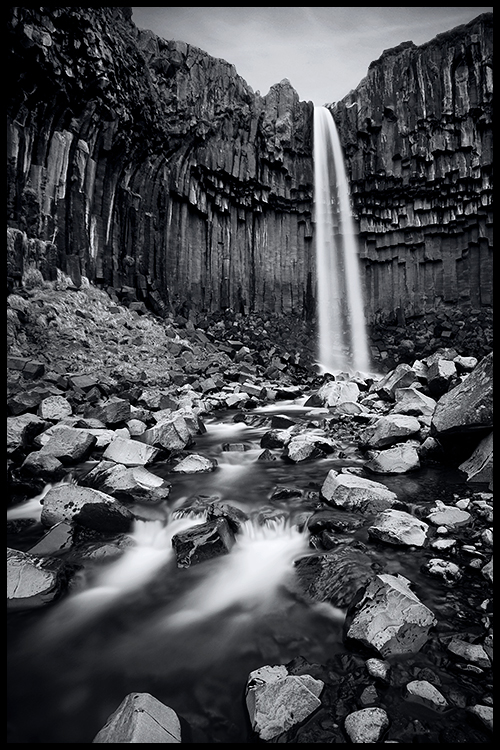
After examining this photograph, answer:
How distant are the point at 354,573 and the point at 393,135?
85.3 ft

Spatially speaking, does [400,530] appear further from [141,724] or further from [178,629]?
[141,724]

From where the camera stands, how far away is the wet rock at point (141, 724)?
1.58 m

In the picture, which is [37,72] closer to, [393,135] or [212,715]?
[212,715]

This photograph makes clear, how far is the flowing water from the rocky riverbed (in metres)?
0.01

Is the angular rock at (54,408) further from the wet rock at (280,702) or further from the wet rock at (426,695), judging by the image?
the wet rock at (426,695)

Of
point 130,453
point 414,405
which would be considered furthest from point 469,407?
point 130,453

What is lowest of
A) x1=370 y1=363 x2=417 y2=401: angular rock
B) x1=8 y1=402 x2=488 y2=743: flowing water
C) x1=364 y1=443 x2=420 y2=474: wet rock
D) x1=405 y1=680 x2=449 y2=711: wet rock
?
Answer: x1=8 y1=402 x2=488 y2=743: flowing water

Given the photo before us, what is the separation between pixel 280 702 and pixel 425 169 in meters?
26.7

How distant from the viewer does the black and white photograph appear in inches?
77.0

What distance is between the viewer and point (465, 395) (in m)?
4.36

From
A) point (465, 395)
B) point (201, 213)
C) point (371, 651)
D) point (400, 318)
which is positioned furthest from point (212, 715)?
point (400, 318)

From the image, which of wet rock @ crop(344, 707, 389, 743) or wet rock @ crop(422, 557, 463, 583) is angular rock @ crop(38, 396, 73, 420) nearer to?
wet rock @ crop(422, 557, 463, 583)

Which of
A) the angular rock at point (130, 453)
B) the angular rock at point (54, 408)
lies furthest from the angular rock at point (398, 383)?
the angular rock at point (54, 408)

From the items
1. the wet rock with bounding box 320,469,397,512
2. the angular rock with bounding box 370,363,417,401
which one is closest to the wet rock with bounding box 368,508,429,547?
the wet rock with bounding box 320,469,397,512
